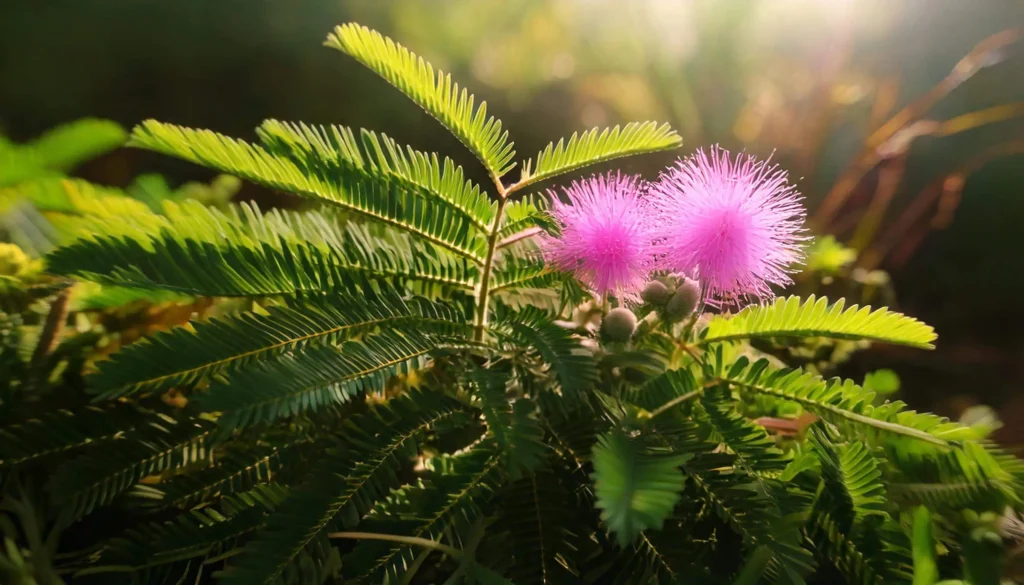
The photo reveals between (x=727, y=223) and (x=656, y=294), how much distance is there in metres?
0.06

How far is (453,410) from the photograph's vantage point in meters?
0.37

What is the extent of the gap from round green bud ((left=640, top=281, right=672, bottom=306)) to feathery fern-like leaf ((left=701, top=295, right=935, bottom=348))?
55 millimetres

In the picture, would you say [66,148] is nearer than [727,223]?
No

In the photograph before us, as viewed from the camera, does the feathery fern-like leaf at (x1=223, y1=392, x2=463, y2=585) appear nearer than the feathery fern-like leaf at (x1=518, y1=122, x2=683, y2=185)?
Yes

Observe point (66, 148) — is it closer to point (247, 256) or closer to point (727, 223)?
point (247, 256)

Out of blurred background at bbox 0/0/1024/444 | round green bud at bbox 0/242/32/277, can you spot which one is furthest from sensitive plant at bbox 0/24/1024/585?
blurred background at bbox 0/0/1024/444

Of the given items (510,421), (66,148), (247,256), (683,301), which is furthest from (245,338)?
(66,148)

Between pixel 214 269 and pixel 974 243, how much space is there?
125 cm

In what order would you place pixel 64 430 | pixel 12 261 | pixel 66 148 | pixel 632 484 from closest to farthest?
pixel 632 484 → pixel 64 430 → pixel 12 261 → pixel 66 148

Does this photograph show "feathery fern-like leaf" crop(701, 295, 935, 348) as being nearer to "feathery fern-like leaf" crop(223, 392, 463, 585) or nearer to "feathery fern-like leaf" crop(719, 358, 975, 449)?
"feathery fern-like leaf" crop(719, 358, 975, 449)

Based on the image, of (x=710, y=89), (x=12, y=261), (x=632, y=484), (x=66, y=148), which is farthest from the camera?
(x=710, y=89)

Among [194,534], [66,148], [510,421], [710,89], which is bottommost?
[194,534]

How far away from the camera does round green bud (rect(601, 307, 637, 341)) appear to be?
0.39 meters

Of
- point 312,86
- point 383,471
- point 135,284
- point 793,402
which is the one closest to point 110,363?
point 135,284
